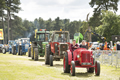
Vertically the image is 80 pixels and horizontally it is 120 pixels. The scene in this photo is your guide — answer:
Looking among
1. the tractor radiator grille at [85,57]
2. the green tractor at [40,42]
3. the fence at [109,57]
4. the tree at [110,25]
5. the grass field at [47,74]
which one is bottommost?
the grass field at [47,74]

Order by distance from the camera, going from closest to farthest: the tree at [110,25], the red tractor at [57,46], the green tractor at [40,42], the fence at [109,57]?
the fence at [109,57] → the red tractor at [57,46] → the green tractor at [40,42] → the tree at [110,25]

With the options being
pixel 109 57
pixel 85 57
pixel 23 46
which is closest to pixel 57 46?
pixel 109 57

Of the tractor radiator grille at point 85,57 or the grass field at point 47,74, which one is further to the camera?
the tractor radiator grille at point 85,57

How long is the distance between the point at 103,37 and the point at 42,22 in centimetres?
9913

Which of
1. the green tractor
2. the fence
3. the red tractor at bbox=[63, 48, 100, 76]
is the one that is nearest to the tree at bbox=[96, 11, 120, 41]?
the green tractor

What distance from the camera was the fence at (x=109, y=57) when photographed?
15.3 m

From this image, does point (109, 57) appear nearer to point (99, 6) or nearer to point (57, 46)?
point (57, 46)

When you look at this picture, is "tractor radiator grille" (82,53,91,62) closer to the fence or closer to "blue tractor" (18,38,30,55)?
the fence

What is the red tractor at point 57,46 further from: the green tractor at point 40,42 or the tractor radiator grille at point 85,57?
the green tractor at point 40,42

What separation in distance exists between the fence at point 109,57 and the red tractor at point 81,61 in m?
4.22

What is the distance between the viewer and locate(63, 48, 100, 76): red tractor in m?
11.2

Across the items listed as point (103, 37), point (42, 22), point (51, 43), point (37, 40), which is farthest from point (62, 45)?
point (42, 22)

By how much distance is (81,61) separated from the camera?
36.8ft

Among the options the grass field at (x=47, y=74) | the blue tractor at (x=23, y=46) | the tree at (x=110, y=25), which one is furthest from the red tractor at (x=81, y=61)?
the tree at (x=110, y=25)
